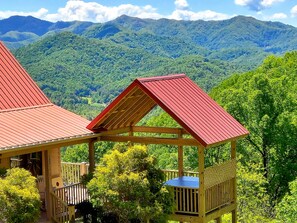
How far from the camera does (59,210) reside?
1817cm

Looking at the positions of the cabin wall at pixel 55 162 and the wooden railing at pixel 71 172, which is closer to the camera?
the cabin wall at pixel 55 162

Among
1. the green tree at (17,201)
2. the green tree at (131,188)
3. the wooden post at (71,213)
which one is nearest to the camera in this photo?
the green tree at (17,201)

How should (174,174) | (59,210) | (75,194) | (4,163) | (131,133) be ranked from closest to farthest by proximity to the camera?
(59,210) → (4,163) → (75,194) → (131,133) → (174,174)

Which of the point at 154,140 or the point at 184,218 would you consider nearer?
the point at 184,218

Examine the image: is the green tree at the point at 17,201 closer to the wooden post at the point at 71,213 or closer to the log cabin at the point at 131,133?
the log cabin at the point at 131,133

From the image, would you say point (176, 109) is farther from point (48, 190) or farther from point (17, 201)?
point (17, 201)

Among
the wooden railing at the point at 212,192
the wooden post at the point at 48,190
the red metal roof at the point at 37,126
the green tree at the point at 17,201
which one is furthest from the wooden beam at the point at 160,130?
the green tree at the point at 17,201

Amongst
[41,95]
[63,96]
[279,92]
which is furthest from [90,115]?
[41,95]

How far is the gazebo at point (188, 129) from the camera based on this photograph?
17.8 meters

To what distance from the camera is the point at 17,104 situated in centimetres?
2039

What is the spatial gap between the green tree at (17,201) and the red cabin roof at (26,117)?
3.93 feet

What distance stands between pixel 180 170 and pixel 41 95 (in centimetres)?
595

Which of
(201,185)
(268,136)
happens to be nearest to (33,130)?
(201,185)

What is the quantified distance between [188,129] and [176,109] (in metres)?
0.90
